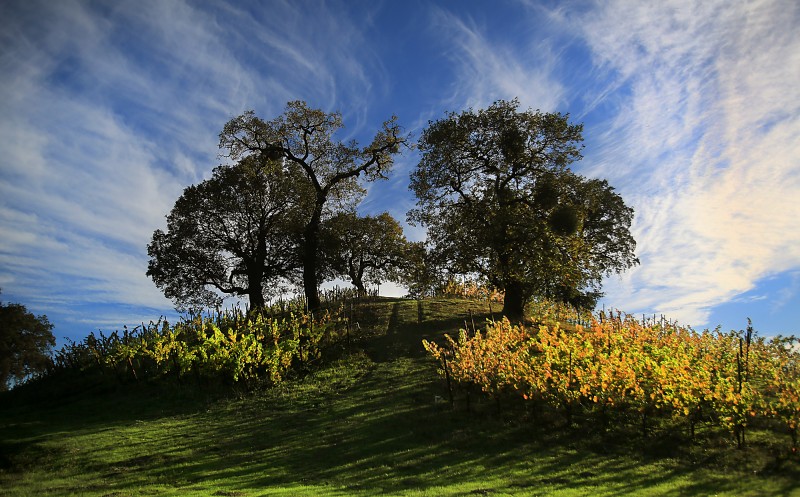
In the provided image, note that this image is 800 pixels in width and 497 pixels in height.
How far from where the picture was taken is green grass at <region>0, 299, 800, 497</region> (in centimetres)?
1232

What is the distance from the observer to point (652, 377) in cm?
1591

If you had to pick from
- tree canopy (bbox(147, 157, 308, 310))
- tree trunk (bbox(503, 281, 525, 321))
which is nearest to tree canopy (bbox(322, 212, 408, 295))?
tree canopy (bbox(147, 157, 308, 310))

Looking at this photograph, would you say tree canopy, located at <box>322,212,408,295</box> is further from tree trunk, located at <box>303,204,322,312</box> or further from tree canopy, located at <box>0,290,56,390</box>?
tree canopy, located at <box>0,290,56,390</box>

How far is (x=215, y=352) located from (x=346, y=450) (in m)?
11.9

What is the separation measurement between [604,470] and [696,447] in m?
3.27

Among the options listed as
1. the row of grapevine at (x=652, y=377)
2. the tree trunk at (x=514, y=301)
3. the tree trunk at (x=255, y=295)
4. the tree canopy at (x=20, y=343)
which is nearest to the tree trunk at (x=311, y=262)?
the tree trunk at (x=255, y=295)

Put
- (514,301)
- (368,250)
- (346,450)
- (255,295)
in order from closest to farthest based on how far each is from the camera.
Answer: (346,450)
(514,301)
(255,295)
(368,250)

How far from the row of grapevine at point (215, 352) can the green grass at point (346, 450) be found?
1.30 metres

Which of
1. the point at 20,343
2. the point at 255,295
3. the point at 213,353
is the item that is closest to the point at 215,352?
the point at 213,353

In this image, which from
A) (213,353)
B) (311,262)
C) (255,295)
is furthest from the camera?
(255,295)

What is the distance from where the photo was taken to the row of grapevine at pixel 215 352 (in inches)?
915

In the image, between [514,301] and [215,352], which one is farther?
[514,301]

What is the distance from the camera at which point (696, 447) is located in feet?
46.3

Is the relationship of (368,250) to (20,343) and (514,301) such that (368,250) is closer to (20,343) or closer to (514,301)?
(514,301)
